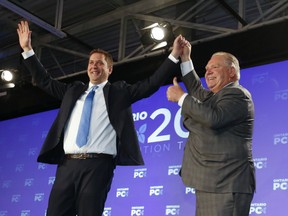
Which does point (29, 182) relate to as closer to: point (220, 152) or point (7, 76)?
point (7, 76)

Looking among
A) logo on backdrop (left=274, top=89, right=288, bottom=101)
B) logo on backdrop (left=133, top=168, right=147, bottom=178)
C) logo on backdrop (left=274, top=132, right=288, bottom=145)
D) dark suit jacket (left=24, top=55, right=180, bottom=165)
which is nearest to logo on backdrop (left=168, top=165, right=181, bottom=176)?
logo on backdrop (left=133, top=168, right=147, bottom=178)

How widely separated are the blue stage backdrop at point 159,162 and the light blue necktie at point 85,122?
179 centimetres

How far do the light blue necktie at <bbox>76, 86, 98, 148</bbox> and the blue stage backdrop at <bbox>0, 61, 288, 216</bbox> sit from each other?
179cm

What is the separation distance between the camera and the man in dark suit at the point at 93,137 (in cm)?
219

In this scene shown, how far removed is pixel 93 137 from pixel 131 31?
13.7 ft

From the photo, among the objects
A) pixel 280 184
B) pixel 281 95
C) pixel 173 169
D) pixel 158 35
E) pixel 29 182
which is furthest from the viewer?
pixel 29 182

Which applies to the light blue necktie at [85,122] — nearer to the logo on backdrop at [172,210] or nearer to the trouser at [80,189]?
the trouser at [80,189]

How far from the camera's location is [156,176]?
422 centimetres

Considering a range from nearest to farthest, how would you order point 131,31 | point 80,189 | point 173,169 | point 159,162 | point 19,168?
point 80,189 < point 173,169 < point 159,162 < point 19,168 < point 131,31

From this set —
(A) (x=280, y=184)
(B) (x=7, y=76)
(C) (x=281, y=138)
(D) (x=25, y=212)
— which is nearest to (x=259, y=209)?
(A) (x=280, y=184)

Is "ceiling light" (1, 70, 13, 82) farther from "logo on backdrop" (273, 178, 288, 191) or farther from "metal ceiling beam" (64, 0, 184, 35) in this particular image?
"logo on backdrop" (273, 178, 288, 191)

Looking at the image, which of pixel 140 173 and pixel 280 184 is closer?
pixel 280 184

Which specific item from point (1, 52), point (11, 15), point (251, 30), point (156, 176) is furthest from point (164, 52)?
point (1, 52)

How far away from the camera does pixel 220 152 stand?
202 cm
